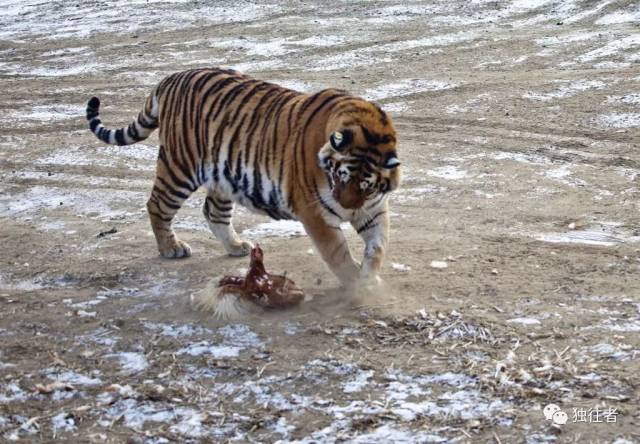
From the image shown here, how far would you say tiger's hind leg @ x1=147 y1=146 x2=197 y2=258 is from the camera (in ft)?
21.9

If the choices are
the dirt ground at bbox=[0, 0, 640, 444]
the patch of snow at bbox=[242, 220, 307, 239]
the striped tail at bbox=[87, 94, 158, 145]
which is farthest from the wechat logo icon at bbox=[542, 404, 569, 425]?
the striped tail at bbox=[87, 94, 158, 145]

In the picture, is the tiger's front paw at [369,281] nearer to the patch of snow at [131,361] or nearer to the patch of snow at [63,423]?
the patch of snow at [131,361]

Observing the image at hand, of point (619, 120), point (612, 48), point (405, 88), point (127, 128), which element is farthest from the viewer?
point (612, 48)

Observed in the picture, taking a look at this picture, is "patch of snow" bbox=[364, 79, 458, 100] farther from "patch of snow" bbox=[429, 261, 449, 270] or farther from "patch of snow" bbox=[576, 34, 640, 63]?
"patch of snow" bbox=[429, 261, 449, 270]

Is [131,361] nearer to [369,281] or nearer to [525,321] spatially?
[369,281]

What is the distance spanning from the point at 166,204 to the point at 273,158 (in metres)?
1.10

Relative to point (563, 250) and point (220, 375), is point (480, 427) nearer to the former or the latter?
point (220, 375)

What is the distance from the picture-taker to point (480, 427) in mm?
4125

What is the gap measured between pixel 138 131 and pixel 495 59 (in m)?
6.69

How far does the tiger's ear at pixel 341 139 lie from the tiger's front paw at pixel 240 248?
176 cm

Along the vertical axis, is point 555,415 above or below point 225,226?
below

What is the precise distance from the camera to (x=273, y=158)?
5.98 m

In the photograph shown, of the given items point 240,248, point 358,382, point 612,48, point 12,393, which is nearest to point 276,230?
point 240,248

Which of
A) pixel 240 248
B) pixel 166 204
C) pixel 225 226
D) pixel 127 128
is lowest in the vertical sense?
pixel 240 248
